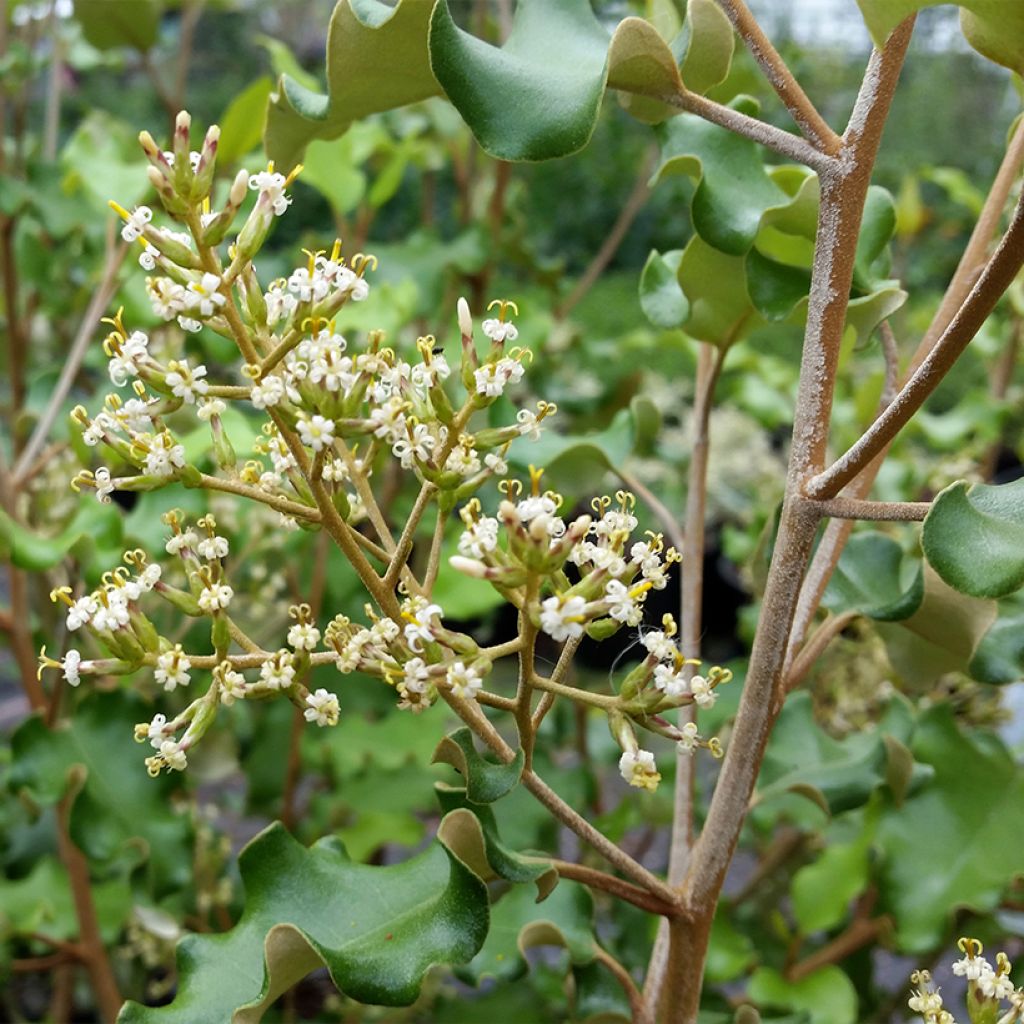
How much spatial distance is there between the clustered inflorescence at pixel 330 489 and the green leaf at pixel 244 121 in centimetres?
53

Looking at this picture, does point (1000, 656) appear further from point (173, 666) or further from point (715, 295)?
point (173, 666)

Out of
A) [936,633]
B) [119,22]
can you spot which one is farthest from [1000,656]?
[119,22]

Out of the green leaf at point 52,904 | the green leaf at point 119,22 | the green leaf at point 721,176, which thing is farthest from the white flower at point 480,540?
the green leaf at point 119,22

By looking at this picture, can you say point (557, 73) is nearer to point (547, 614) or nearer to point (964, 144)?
point (547, 614)

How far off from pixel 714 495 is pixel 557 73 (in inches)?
75.5

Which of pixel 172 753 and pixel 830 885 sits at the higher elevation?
pixel 172 753

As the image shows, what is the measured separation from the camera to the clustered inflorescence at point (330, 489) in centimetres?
35

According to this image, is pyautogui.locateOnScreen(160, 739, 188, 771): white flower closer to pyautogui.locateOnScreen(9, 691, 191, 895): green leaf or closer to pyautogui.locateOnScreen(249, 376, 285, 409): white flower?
pyautogui.locateOnScreen(249, 376, 285, 409): white flower

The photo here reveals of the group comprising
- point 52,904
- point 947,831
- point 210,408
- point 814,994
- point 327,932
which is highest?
point 210,408

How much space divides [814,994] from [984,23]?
2.06 ft

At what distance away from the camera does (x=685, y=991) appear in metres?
0.47

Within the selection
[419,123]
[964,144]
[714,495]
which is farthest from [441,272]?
[964,144]

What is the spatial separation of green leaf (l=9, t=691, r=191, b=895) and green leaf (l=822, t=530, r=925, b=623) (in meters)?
0.48

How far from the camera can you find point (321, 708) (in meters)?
0.38
